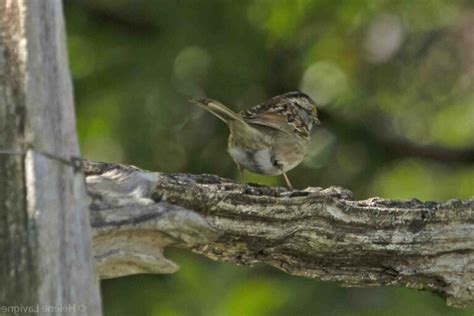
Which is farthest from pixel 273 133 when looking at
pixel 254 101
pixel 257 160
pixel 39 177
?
pixel 39 177

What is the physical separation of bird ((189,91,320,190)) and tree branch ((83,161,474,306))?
1.62 metres

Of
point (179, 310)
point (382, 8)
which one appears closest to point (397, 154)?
point (382, 8)

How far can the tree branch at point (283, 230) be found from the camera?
9.41ft

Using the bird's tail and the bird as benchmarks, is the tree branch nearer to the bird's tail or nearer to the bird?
the bird's tail

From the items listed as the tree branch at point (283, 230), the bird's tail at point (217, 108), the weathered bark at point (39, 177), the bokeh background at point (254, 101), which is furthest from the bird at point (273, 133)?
the weathered bark at point (39, 177)

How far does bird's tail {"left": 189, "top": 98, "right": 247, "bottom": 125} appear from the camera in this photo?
4.33m

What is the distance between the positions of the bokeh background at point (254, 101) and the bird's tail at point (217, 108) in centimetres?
36

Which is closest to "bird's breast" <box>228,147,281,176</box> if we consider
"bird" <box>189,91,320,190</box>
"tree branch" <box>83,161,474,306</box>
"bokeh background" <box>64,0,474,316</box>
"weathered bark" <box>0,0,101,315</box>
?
"bird" <box>189,91,320,190</box>

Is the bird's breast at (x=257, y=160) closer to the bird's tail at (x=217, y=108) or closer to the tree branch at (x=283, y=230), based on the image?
the bird's tail at (x=217, y=108)

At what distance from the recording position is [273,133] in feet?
18.2

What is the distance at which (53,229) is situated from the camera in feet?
8.43

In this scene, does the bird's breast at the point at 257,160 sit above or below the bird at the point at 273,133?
below

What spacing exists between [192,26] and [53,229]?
288cm

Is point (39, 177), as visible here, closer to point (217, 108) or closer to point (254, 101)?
point (217, 108)
